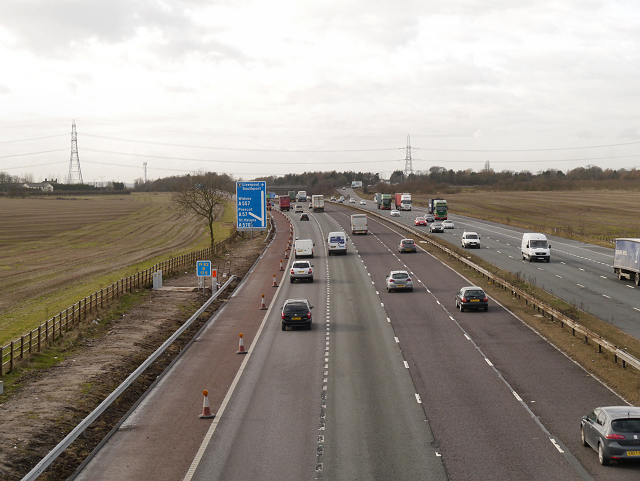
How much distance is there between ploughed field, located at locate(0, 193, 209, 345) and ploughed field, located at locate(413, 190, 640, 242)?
51380 millimetres

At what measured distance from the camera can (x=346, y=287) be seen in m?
46.2

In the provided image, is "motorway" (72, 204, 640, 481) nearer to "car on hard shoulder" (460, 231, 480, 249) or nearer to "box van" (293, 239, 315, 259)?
"box van" (293, 239, 315, 259)

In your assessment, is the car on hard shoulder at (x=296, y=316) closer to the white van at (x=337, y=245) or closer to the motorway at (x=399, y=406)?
the motorway at (x=399, y=406)

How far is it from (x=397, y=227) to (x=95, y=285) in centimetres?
5530

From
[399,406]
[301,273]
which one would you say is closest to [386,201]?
[301,273]

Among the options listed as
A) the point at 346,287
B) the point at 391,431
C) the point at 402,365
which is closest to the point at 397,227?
the point at 346,287

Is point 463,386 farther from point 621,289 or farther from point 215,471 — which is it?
point 621,289

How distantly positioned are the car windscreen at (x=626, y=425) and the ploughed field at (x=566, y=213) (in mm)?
66529

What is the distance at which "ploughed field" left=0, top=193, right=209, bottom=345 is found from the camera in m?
44.7

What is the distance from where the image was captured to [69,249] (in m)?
80.9

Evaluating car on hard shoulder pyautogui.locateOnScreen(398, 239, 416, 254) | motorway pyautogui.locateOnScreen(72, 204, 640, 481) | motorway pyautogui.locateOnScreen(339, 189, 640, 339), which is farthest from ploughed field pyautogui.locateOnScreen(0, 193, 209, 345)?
motorway pyautogui.locateOnScreen(339, 189, 640, 339)

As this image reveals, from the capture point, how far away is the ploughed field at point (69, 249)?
4472 cm

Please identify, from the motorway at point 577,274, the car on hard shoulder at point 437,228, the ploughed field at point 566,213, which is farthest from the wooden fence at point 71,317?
the ploughed field at point 566,213

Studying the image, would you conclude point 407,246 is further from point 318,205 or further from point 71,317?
point 318,205
